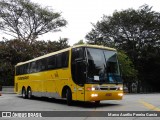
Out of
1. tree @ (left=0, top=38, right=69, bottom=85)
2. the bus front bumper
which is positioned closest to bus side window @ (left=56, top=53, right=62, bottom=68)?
the bus front bumper

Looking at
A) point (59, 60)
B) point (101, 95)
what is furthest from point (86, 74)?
point (59, 60)

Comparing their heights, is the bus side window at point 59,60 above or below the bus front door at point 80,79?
above

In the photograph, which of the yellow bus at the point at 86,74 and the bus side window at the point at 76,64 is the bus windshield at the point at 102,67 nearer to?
the yellow bus at the point at 86,74

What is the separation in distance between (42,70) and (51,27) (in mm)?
33002

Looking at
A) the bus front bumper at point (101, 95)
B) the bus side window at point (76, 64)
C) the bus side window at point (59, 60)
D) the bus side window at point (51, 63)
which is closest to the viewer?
the bus front bumper at point (101, 95)

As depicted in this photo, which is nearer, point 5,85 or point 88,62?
point 88,62

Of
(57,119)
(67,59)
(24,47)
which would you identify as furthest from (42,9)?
(57,119)

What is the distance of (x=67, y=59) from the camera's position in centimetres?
1836

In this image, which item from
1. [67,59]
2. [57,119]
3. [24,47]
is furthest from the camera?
[24,47]

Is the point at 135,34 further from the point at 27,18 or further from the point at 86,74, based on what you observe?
the point at 86,74

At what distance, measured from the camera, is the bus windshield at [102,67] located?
1662cm

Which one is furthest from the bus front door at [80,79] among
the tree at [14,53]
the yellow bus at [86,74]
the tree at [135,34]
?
the tree at [135,34]

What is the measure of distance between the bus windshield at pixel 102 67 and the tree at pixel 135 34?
3335cm

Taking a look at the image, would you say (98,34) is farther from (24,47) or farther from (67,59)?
(67,59)
